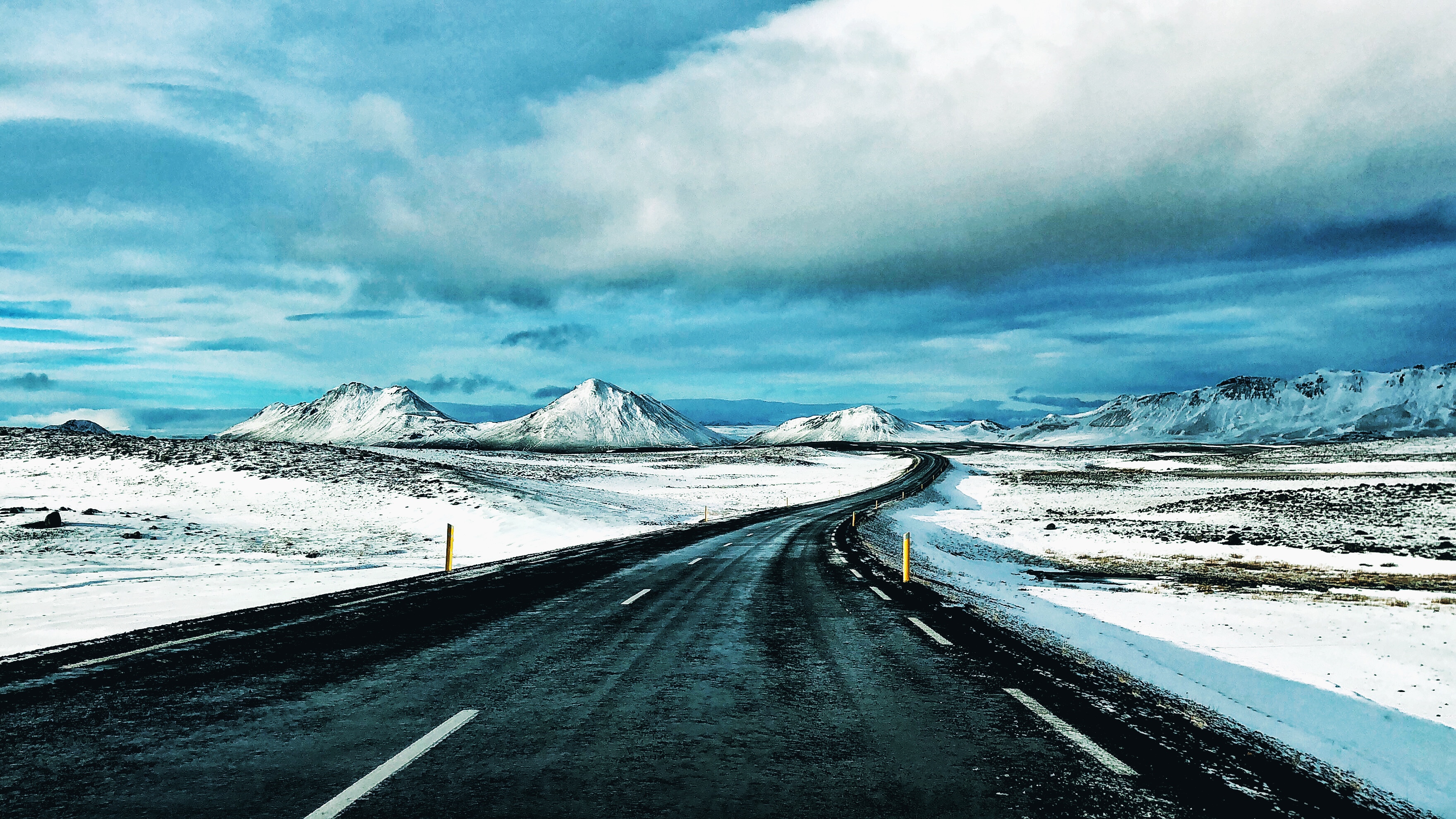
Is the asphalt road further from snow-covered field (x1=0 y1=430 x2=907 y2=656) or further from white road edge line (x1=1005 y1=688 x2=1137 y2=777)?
snow-covered field (x1=0 y1=430 x2=907 y2=656)

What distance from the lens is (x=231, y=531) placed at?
27578mm

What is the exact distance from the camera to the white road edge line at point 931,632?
30.5 feet

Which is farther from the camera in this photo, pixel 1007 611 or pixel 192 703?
pixel 1007 611

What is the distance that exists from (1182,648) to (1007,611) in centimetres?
312

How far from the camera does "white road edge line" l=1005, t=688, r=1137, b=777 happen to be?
16.3ft

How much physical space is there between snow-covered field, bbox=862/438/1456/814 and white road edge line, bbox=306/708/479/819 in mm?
6032

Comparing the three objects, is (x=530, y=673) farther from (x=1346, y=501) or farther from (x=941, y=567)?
(x=1346, y=501)

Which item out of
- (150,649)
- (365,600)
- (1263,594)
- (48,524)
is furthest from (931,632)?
(48,524)

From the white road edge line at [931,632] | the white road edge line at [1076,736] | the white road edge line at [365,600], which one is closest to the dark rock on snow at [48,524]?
the white road edge line at [365,600]

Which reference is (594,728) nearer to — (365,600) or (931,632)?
(931,632)

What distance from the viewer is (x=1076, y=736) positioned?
5590 mm

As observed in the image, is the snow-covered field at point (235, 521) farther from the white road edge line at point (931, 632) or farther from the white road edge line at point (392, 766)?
the white road edge line at point (931, 632)

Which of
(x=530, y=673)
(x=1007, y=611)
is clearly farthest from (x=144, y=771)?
(x=1007, y=611)

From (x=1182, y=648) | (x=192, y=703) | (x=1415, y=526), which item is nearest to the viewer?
(x=192, y=703)
